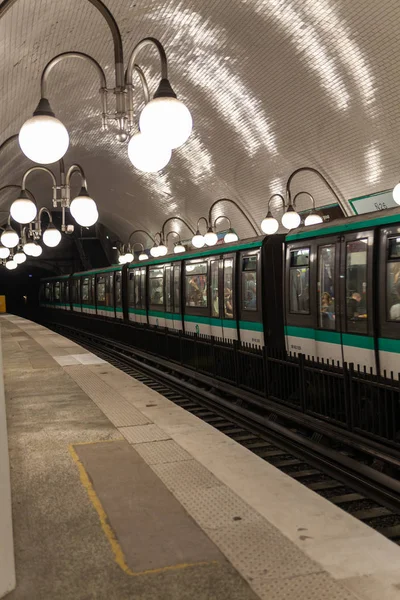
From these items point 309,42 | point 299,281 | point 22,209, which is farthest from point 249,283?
point 22,209

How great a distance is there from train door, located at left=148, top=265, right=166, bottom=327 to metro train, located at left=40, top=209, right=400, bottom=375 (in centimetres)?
4

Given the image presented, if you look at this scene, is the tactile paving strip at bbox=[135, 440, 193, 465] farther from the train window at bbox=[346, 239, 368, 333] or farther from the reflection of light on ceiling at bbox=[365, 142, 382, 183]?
the reflection of light on ceiling at bbox=[365, 142, 382, 183]

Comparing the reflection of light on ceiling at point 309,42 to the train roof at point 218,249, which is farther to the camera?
the reflection of light on ceiling at point 309,42

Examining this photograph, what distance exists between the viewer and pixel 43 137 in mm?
4531

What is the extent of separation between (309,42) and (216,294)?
615cm

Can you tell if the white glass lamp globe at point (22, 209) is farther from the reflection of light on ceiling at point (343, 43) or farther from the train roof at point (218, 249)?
the reflection of light on ceiling at point (343, 43)

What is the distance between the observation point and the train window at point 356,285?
8.79 m

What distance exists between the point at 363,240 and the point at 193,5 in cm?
790

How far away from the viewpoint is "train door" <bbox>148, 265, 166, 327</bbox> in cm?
2011

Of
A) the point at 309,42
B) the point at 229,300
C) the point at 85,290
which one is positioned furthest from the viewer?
the point at 85,290

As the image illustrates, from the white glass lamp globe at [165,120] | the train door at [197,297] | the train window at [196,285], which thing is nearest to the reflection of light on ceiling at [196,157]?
the train door at [197,297]

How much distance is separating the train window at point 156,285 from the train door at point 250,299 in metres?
6.90

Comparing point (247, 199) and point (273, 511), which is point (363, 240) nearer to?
point (273, 511)

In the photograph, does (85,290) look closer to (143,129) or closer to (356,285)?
(356,285)
